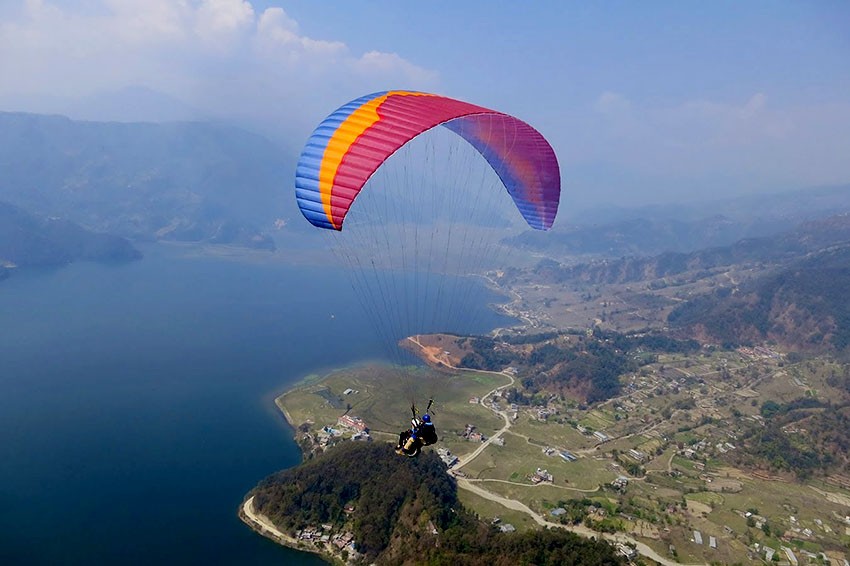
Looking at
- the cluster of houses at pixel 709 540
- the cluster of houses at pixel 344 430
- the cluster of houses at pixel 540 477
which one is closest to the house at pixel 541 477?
the cluster of houses at pixel 540 477

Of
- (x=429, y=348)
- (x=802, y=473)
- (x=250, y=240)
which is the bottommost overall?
(x=802, y=473)

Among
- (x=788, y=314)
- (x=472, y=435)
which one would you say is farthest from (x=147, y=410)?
(x=788, y=314)

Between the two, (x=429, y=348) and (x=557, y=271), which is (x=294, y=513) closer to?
(x=429, y=348)

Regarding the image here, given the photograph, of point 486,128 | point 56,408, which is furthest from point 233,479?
point 486,128

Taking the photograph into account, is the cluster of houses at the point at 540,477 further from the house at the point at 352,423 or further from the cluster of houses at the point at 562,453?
the house at the point at 352,423

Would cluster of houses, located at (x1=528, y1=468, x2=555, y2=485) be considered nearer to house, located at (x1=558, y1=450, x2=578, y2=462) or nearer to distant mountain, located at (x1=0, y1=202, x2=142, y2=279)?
house, located at (x1=558, y1=450, x2=578, y2=462)
